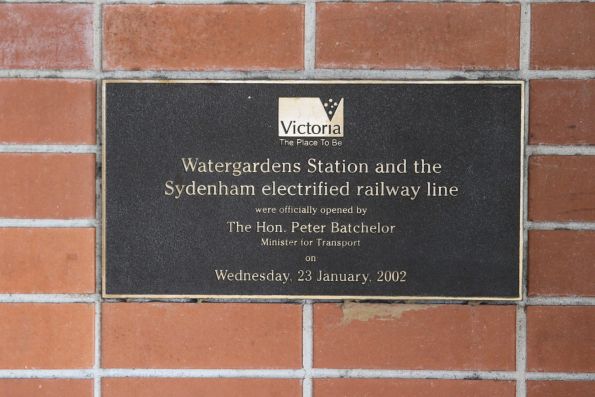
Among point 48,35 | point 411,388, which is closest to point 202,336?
point 411,388

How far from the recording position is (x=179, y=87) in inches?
53.3

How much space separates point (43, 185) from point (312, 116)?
72 cm

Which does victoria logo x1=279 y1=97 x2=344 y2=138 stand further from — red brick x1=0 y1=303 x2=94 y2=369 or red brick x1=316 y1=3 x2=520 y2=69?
red brick x1=0 y1=303 x2=94 y2=369

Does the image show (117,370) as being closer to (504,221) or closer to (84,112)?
(84,112)

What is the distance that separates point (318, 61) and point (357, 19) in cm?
15

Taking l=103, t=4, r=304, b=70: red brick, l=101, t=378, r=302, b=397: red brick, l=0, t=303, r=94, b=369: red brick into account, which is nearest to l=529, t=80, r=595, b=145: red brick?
l=103, t=4, r=304, b=70: red brick

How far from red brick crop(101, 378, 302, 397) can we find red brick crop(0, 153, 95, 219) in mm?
487

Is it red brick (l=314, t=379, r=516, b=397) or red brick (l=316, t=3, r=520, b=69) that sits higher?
red brick (l=316, t=3, r=520, b=69)

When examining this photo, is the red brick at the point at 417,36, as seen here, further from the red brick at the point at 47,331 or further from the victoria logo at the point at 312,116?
the red brick at the point at 47,331

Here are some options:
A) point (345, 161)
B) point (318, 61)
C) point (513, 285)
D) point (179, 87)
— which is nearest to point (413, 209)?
point (345, 161)

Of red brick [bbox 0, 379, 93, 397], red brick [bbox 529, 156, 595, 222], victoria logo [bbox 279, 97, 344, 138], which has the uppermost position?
victoria logo [bbox 279, 97, 344, 138]

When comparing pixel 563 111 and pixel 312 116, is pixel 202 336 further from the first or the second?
pixel 563 111

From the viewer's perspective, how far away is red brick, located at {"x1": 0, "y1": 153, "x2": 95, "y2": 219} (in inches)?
53.8

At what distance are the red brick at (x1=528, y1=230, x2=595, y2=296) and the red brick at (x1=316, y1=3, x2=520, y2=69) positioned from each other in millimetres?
453
